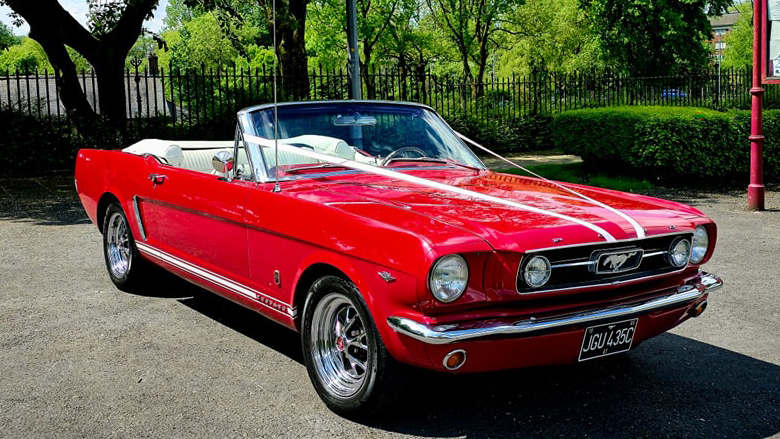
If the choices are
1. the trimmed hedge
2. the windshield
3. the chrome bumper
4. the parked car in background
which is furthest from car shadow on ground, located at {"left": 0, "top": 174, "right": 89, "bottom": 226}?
the parked car in background

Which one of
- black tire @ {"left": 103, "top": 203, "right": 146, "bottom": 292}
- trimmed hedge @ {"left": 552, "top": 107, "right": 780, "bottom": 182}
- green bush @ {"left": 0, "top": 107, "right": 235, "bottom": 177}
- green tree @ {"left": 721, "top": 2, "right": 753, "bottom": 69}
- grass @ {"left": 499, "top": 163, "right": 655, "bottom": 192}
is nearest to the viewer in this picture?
black tire @ {"left": 103, "top": 203, "right": 146, "bottom": 292}

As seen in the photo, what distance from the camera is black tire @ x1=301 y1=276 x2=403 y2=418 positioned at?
3789mm

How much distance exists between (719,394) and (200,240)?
3.17 meters

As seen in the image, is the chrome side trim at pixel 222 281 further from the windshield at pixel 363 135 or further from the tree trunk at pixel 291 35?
the tree trunk at pixel 291 35

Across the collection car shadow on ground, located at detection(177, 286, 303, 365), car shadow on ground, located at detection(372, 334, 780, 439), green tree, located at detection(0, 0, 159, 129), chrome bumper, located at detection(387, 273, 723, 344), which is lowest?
car shadow on ground, located at detection(372, 334, 780, 439)

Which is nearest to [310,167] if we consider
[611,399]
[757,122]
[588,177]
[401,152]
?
[401,152]

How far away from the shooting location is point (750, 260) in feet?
26.3

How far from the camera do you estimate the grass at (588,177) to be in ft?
45.9

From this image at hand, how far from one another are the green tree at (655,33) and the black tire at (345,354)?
36.0 metres

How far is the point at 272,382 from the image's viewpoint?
459cm

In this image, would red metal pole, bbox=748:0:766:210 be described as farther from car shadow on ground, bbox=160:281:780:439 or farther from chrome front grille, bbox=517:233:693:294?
chrome front grille, bbox=517:233:693:294

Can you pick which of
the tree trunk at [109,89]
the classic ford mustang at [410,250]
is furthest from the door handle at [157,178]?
the tree trunk at [109,89]

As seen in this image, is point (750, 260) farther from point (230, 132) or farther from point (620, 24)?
point (620, 24)

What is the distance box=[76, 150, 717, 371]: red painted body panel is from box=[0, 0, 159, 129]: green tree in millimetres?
11805
